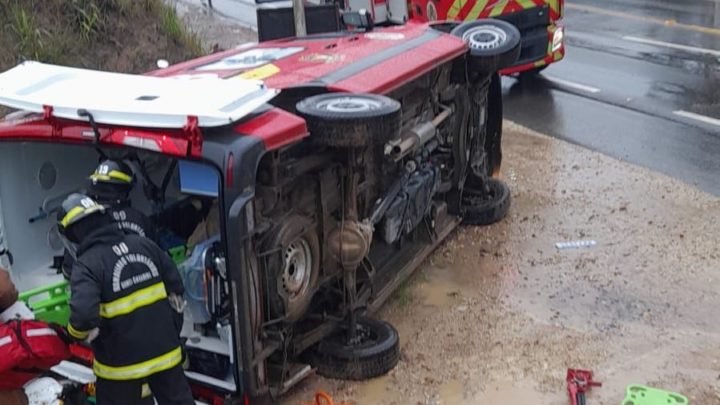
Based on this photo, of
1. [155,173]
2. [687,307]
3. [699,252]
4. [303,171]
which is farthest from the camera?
[699,252]

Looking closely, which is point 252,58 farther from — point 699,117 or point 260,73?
point 699,117

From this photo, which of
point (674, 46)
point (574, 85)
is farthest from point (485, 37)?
point (674, 46)

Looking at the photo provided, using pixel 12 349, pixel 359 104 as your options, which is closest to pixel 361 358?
pixel 359 104

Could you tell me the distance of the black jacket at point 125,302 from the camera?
3.88m

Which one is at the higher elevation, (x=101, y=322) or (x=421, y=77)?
(x=421, y=77)

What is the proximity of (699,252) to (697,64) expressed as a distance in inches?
304

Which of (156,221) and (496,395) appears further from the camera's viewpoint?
(156,221)

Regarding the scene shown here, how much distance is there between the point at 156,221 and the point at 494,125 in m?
3.62

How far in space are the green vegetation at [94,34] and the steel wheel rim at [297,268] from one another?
6716 mm

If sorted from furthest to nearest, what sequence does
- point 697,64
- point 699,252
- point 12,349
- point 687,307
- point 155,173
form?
point 697,64 < point 699,252 < point 687,307 < point 155,173 < point 12,349

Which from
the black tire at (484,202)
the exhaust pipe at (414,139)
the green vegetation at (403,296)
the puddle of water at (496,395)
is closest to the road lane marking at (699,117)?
the black tire at (484,202)

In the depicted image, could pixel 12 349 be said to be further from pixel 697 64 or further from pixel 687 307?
pixel 697 64

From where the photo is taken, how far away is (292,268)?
4824mm

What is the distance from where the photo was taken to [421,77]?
6387mm
